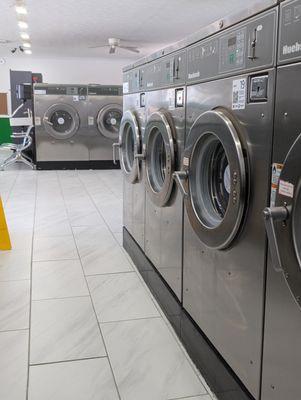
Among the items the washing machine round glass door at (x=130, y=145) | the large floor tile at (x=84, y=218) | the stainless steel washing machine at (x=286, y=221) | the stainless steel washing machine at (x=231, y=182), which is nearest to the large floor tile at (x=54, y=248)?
the large floor tile at (x=84, y=218)

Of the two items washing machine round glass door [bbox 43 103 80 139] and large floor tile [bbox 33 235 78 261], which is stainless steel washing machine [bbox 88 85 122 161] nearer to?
washing machine round glass door [bbox 43 103 80 139]

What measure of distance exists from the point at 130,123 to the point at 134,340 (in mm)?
1705

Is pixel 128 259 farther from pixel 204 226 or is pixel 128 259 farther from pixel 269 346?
pixel 269 346

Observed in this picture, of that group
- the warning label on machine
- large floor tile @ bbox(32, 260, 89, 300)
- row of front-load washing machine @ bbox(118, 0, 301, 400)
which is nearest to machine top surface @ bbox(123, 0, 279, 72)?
row of front-load washing machine @ bbox(118, 0, 301, 400)

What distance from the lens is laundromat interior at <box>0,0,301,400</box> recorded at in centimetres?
143

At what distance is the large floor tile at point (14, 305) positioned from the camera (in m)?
2.57

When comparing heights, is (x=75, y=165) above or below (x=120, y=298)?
above

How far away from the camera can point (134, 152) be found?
11.1 ft

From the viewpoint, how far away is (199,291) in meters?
2.19

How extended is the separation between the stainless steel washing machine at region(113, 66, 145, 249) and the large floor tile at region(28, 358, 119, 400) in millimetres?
1321

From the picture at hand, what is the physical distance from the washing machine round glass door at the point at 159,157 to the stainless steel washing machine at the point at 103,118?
586 centimetres

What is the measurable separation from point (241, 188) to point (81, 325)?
55.9 inches

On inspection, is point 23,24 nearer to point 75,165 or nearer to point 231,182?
point 75,165

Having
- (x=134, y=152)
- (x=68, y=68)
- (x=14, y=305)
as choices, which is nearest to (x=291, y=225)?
(x=14, y=305)
